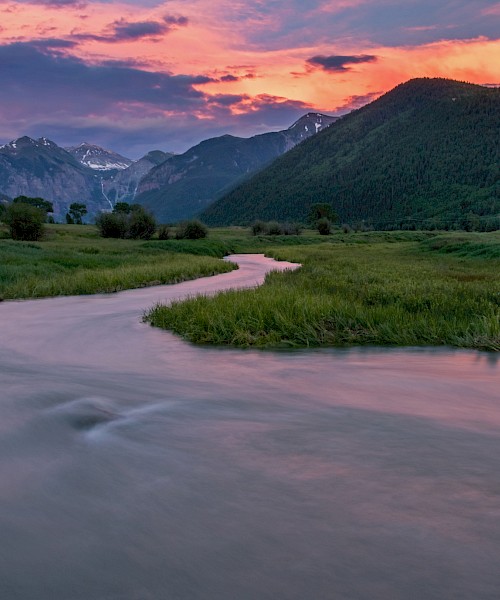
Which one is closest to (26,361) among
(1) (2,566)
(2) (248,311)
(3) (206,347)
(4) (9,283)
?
(3) (206,347)

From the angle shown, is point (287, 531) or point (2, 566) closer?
point (2, 566)

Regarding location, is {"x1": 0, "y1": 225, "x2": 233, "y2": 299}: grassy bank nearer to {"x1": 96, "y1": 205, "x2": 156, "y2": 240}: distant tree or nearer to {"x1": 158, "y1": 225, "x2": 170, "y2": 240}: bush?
{"x1": 96, "y1": 205, "x2": 156, "y2": 240}: distant tree

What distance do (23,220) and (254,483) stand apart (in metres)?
53.4

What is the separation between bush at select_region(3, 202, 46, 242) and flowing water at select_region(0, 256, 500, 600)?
1855 inches

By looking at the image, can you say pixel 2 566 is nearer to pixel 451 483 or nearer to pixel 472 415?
pixel 451 483

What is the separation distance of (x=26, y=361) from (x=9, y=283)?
45.0 feet

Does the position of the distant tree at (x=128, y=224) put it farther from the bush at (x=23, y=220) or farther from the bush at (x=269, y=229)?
the bush at (x=269, y=229)

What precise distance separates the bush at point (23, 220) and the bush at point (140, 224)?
1612 cm

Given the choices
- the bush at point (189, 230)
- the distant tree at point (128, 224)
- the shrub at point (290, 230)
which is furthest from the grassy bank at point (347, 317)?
the shrub at point (290, 230)

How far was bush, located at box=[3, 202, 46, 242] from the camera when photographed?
5288cm

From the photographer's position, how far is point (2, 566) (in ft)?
12.3

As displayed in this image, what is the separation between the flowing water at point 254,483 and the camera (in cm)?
356

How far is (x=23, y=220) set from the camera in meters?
53.0

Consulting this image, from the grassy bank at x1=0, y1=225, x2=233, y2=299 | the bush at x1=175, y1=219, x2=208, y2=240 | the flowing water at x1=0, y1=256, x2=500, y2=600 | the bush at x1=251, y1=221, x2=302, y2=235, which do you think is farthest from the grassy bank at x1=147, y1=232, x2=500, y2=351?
the bush at x1=251, y1=221, x2=302, y2=235
